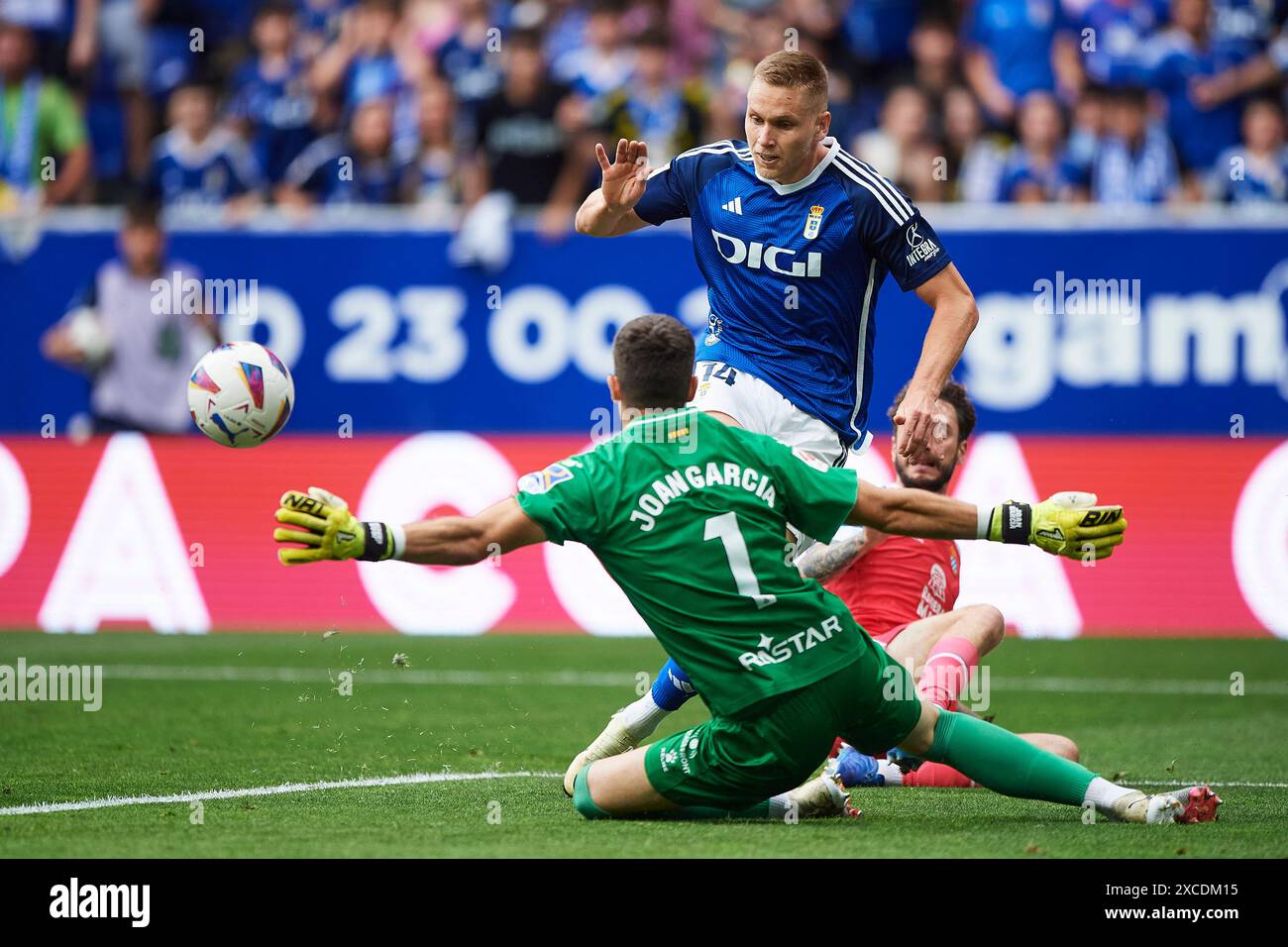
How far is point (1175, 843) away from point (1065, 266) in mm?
9795

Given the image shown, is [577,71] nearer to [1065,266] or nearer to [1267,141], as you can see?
[1065,266]

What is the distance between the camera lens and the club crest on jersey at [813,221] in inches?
304

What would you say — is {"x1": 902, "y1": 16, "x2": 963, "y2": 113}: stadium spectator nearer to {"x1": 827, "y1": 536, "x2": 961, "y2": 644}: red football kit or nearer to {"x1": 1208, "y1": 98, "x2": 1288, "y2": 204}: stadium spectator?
{"x1": 1208, "y1": 98, "x2": 1288, "y2": 204}: stadium spectator

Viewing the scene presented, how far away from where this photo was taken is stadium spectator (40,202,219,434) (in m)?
15.5

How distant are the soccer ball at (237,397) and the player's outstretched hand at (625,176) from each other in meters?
1.60

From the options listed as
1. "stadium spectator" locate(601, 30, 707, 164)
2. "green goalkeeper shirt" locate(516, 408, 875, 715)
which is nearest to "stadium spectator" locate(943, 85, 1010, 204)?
"stadium spectator" locate(601, 30, 707, 164)

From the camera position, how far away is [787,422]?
7785mm

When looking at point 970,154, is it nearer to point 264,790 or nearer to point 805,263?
point 805,263

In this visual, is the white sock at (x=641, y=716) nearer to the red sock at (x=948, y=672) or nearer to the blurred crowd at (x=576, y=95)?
the red sock at (x=948, y=672)

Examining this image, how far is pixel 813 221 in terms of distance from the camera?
773 cm

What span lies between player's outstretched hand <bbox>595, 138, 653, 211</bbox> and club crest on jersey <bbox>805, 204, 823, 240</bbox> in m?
0.75

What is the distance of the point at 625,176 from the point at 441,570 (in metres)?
5.82

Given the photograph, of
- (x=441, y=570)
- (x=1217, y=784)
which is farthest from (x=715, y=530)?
(x=441, y=570)

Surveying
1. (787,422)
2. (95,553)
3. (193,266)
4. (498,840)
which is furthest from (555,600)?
(498,840)
